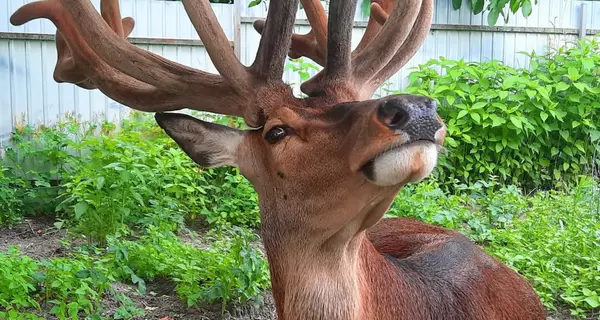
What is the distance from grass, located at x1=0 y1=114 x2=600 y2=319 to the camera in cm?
440

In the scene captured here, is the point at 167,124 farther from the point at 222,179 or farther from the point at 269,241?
the point at 222,179

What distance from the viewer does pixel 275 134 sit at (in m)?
2.93

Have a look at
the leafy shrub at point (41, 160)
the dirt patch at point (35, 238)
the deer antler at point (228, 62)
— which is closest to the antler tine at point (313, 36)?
the deer antler at point (228, 62)

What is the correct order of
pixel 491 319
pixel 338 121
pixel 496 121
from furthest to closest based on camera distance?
1. pixel 496 121
2. pixel 491 319
3. pixel 338 121

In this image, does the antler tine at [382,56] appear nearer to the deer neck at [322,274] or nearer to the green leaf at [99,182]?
the deer neck at [322,274]

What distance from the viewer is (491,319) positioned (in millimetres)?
3264

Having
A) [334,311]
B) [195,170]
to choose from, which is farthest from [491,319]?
[195,170]

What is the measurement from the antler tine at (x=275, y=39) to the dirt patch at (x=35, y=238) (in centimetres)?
326

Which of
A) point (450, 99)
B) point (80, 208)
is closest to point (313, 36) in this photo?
point (80, 208)

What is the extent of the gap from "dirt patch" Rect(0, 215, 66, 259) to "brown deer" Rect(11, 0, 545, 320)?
7.89 feet

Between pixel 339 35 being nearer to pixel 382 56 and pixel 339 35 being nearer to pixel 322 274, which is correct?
pixel 382 56

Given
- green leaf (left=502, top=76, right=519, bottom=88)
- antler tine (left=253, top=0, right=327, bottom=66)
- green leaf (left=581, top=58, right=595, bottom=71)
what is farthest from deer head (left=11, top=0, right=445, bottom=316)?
green leaf (left=581, top=58, right=595, bottom=71)

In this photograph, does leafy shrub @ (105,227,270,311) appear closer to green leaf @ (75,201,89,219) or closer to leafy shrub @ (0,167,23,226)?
green leaf @ (75,201,89,219)

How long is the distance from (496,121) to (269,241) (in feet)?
20.6
